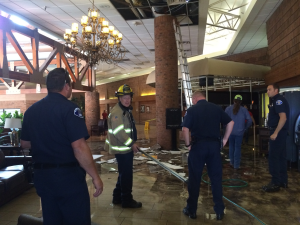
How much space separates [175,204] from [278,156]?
182 cm

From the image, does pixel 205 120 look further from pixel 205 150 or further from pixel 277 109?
pixel 277 109

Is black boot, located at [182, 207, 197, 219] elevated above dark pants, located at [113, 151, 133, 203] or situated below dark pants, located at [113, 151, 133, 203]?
below

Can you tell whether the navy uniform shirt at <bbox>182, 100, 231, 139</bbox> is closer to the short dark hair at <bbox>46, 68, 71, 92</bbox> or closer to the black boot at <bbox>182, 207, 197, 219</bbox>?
the black boot at <bbox>182, 207, 197, 219</bbox>

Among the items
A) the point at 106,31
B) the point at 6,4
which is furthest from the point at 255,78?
the point at 6,4

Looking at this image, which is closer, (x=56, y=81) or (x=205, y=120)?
(x=56, y=81)

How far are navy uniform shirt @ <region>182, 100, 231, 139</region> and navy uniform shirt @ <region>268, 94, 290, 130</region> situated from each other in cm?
133

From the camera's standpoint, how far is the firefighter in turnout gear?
333cm

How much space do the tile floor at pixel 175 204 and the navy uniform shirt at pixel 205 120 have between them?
104cm

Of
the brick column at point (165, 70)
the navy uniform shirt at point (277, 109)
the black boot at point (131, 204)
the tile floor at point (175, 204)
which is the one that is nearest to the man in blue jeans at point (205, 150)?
the tile floor at point (175, 204)

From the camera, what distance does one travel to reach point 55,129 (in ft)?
5.95

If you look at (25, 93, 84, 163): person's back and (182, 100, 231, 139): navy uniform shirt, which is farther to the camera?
(182, 100, 231, 139): navy uniform shirt

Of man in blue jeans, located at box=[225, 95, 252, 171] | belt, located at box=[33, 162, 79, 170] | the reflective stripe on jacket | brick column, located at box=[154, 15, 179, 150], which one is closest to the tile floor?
man in blue jeans, located at box=[225, 95, 252, 171]

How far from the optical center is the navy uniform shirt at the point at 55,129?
1.80m

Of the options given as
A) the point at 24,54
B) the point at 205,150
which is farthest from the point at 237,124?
the point at 24,54
